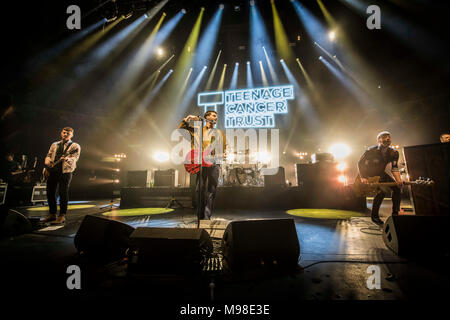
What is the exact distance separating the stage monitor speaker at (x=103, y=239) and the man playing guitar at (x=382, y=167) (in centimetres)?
407

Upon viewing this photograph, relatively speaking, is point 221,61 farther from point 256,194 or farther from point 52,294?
point 52,294

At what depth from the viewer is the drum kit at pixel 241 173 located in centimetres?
787

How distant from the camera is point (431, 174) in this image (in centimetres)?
279

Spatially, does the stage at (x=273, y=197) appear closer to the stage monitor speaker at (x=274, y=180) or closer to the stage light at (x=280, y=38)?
the stage monitor speaker at (x=274, y=180)

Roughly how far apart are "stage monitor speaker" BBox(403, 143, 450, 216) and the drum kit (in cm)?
539

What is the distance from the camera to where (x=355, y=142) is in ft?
33.1

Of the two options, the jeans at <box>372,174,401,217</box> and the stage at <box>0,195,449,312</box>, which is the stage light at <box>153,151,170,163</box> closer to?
the stage at <box>0,195,449,312</box>

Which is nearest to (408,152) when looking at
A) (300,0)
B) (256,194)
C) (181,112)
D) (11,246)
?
(256,194)

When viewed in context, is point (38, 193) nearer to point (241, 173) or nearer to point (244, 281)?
point (241, 173)

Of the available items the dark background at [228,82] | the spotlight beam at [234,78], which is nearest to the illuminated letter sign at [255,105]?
the spotlight beam at [234,78]

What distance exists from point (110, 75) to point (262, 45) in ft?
25.5

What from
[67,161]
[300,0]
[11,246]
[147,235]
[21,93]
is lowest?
[11,246]

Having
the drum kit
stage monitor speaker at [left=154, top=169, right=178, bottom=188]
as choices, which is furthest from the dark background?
the drum kit

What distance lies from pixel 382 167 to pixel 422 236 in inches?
88.9
